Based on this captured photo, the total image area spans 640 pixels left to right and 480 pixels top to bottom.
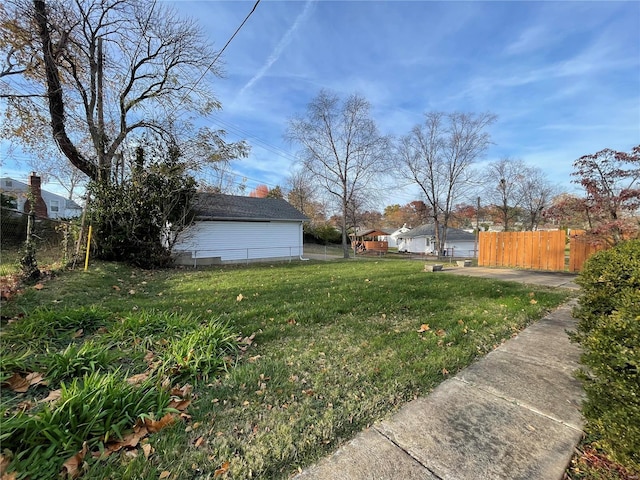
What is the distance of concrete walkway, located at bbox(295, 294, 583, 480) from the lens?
1537mm

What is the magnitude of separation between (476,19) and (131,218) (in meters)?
11.1

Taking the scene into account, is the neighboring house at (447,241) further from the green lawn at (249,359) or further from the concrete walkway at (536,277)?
the green lawn at (249,359)

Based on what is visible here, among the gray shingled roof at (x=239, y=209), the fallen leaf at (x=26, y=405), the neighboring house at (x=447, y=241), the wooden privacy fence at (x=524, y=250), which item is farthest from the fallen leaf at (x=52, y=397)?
the neighboring house at (x=447, y=241)

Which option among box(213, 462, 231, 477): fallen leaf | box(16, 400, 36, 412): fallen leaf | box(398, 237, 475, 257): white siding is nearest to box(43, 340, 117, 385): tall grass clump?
box(16, 400, 36, 412): fallen leaf

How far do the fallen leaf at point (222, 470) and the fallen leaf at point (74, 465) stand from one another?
691 mm

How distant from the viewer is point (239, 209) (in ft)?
51.6

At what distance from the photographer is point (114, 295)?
543cm

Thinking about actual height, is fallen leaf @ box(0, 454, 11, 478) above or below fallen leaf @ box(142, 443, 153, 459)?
above

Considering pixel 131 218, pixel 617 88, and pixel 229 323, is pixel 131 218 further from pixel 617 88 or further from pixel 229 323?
pixel 617 88

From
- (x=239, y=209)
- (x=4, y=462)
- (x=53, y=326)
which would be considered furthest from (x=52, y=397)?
(x=239, y=209)

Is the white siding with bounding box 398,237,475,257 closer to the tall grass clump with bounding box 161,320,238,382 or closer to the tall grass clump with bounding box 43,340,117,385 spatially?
the tall grass clump with bounding box 161,320,238,382

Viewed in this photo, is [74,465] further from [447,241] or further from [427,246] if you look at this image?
[427,246]

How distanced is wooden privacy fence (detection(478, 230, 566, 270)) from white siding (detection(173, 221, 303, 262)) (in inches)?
405

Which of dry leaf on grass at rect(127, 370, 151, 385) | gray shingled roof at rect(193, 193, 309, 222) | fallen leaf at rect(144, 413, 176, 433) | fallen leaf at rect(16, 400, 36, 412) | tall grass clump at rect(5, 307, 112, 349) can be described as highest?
gray shingled roof at rect(193, 193, 309, 222)
